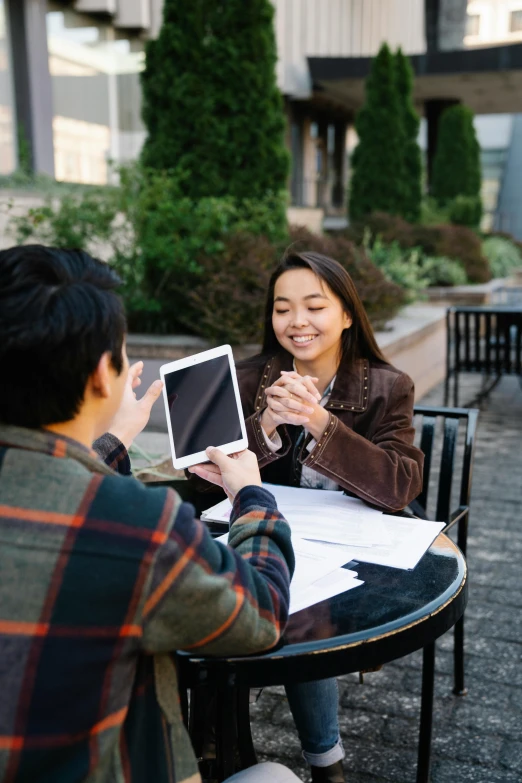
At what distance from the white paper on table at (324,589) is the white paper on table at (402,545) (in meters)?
0.10

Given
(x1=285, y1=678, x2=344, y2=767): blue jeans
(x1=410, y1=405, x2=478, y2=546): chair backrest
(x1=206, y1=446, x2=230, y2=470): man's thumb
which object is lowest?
(x1=285, y1=678, x2=344, y2=767): blue jeans

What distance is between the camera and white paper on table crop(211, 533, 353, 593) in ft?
5.42

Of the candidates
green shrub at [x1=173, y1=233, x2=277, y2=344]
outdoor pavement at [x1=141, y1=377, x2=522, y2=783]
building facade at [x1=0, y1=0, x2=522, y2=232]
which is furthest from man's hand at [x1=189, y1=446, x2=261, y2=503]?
building facade at [x1=0, y1=0, x2=522, y2=232]

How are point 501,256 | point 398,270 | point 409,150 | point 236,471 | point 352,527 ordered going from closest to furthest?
point 236,471, point 352,527, point 398,270, point 409,150, point 501,256

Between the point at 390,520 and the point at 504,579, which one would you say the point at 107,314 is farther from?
the point at 504,579

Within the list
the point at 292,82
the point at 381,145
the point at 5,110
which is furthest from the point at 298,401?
the point at 292,82

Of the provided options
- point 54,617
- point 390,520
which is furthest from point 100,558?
point 390,520

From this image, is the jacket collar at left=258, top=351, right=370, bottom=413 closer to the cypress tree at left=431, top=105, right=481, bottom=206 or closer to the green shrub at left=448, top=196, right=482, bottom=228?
the green shrub at left=448, top=196, right=482, bottom=228

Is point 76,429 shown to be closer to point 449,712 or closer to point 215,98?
point 449,712

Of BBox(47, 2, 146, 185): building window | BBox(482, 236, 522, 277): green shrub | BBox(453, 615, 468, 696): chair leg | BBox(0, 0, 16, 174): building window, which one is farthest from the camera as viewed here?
BBox(482, 236, 522, 277): green shrub

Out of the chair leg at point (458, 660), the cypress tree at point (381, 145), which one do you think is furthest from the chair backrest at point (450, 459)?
the cypress tree at point (381, 145)

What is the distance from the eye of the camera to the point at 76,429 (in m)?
1.17

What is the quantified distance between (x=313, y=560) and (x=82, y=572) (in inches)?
31.8

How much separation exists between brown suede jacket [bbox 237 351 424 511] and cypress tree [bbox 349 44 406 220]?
1325cm
